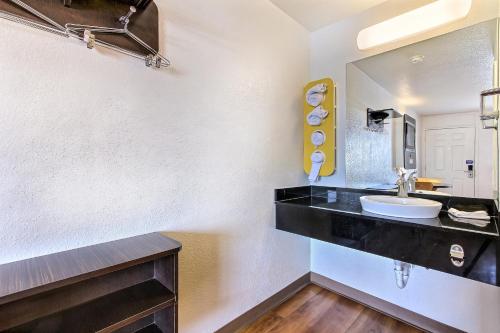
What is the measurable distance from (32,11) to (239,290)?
1.72 m

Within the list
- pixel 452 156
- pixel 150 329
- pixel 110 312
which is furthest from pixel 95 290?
pixel 452 156

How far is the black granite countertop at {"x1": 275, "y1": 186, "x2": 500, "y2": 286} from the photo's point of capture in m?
→ 1.12

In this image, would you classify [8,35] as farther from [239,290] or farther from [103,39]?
[239,290]

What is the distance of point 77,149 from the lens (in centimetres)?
100

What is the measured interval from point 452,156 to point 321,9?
1.43 metres

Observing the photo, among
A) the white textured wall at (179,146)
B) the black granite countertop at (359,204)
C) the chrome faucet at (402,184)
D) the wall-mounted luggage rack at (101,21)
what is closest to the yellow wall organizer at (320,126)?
the white textured wall at (179,146)

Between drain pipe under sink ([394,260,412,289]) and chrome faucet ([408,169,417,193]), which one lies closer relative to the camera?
drain pipe under sink ([394,260,412,289])

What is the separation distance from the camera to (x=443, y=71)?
1662 mm

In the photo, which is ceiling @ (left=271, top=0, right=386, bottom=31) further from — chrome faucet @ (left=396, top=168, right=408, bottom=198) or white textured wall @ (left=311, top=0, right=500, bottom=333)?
chrome faucet @ (left=396, top=168, right=408, bottom=198)

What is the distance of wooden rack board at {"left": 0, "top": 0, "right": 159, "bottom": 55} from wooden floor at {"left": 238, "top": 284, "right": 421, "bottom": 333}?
5.96 ft

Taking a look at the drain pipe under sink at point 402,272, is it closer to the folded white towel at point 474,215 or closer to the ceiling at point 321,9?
the folded white towel at point 474,215

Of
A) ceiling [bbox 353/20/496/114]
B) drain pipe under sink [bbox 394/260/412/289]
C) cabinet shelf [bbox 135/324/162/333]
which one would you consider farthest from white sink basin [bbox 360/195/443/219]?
cabinet shelf [bbox 135/324/162/333]

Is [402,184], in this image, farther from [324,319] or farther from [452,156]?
[324,319]

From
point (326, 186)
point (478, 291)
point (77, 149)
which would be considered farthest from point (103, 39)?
point (478, 291)
